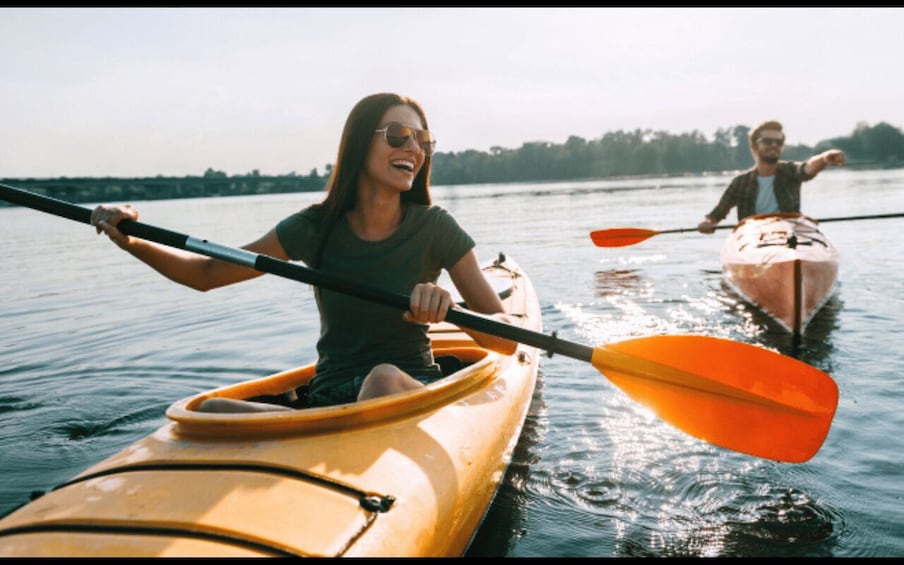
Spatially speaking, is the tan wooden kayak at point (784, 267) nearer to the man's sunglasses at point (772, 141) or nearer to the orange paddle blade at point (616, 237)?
the man's sunglasses at point (772, 141)

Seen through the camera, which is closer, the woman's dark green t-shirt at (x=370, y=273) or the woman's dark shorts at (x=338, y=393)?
the woman's dark shorts at (x=338, y=393)

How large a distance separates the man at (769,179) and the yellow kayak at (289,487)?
6.81 metres

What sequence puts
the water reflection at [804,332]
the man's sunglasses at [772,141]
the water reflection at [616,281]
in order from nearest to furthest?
the water reflection at [804,332]
the man's sunglasses at [772,141]
the water reflection at [616,281]

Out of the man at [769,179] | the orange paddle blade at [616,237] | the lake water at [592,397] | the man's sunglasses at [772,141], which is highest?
the man's sunglasses at [772,141]

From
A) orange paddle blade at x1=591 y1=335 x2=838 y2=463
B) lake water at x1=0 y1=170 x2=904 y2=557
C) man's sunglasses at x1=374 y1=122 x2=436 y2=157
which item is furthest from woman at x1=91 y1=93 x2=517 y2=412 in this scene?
lake water at x1=0 y1=170 x2=904 y2=557

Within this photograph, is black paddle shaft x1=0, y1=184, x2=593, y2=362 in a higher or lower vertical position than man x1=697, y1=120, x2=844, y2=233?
lower

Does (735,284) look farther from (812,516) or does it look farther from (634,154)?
(634,154)

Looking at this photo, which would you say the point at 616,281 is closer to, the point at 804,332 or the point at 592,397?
the point at 804,332

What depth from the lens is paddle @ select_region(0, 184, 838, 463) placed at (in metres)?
3.03

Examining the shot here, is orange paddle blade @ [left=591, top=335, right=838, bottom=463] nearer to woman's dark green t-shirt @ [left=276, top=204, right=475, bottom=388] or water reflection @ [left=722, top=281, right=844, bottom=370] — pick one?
woman's dark green t-shirt @ [left=276, top=204, right=475, bottom=388]

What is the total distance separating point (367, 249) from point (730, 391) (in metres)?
1.88

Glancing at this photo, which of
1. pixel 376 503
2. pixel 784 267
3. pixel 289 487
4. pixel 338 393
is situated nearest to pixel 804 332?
pixel 784 267

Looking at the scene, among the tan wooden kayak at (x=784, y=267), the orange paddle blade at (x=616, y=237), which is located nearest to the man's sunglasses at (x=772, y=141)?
the tan wooden kayak at (x=784, y=267)

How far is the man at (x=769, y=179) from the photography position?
822 cm
